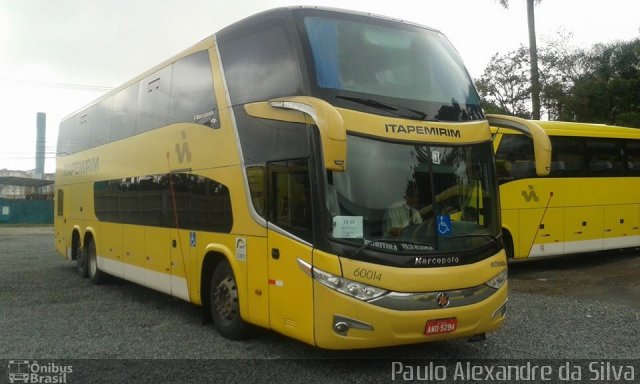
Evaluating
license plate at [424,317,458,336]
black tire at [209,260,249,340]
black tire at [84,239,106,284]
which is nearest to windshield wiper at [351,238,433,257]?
license plate at [424,317,458,336]

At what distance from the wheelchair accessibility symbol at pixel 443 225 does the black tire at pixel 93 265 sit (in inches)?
346

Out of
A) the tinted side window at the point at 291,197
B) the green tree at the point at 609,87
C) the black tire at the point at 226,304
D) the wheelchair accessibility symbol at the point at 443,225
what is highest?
the green tree at the point at 609,87

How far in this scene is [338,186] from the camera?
571 centimetres

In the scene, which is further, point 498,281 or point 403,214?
point 498,281

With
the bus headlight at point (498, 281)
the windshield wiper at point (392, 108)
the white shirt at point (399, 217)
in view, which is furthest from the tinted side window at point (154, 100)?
the bus headlight at point (498, 281)

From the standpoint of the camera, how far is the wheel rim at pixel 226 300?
286 inches

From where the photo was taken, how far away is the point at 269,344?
7.12 metres

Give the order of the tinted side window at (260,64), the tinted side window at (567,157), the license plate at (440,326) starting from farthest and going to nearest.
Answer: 1. the tinted side window at (567,157)
2. the tinted side window at (260,64)
3. the license plate at (440,326)

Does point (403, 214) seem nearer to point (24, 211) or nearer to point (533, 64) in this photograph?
point (533, 64)

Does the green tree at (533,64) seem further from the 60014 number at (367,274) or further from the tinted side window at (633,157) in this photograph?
the 60014 number at (367,274)

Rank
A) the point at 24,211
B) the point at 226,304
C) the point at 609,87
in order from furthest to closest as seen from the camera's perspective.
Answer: the point at 24,211
the point at 609,87
the point at 226,304

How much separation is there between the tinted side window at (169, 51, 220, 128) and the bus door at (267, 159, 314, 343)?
1.79 m

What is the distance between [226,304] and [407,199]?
2933 mm

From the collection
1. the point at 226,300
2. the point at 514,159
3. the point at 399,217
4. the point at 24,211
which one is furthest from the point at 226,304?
the point at 24,211
